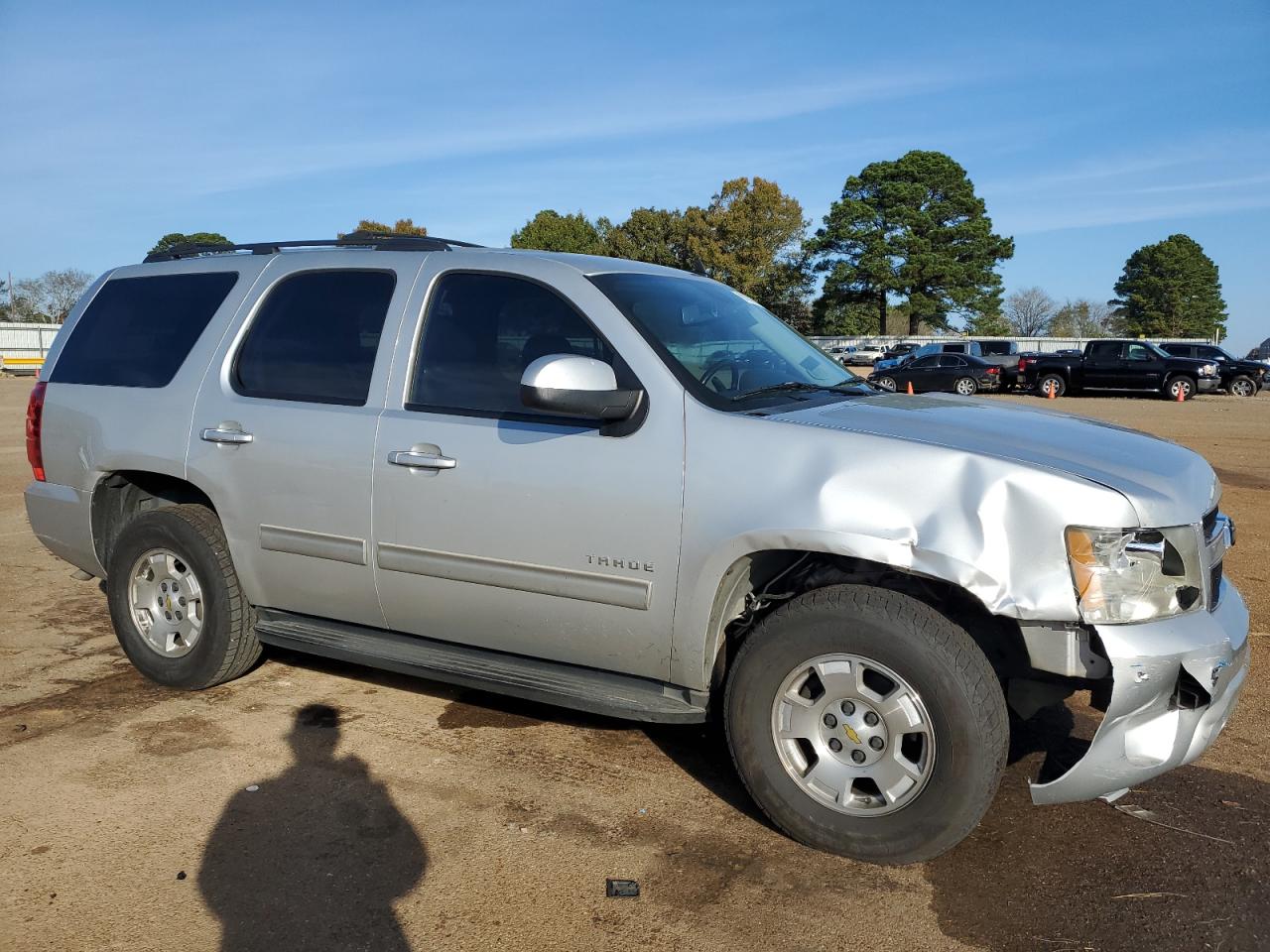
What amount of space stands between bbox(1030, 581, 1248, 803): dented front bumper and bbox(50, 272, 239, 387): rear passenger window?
391 cm

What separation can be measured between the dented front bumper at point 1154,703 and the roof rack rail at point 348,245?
293 centimetres

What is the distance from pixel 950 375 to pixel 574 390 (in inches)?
1253

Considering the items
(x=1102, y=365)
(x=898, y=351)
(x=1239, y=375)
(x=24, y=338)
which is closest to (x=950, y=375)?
(x=1102, y=365)

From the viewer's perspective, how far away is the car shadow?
290 centimetres

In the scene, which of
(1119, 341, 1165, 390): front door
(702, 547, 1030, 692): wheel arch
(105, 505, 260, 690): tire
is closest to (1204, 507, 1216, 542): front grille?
(702, 547, 1030, 692): wheel arch

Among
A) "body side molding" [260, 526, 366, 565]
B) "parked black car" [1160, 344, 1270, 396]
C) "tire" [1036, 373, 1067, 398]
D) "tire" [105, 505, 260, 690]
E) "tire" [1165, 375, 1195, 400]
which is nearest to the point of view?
"body side molding" [260, 526, 366, 565]

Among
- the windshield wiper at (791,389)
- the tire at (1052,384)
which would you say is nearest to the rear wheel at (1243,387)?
the tire at (1052,384)

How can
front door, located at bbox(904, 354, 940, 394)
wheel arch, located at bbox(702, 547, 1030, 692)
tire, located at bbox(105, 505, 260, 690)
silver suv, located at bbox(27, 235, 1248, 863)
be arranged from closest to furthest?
1. silver suv, located at bbox(27, 235, 1248, 863)
2. wheel arch, located at bbox(702, 547, 1030, 692)
3. tire, located at bbox(105, 505, 260, 690)
4. front door, located at bbox(904, 354, 940, 394)

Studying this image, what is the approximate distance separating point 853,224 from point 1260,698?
62.7 metres

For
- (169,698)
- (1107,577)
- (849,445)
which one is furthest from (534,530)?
(169,698)

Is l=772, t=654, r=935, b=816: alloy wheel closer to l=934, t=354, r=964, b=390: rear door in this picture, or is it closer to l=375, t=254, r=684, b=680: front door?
l=375, t=254, r=684, b=680: front door

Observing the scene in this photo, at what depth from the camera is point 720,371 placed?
3.80 m

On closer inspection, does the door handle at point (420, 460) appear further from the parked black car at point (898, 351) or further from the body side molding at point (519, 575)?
the parked black car at point (898, 351)

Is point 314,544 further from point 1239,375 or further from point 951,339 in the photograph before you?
point 951,339
